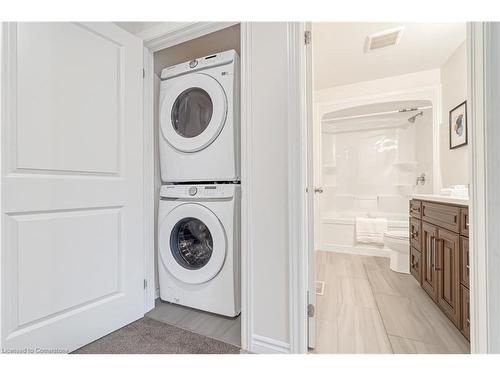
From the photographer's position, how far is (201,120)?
5.51ft

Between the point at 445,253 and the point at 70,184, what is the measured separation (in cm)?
223

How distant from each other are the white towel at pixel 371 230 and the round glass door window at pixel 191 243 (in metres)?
2.27

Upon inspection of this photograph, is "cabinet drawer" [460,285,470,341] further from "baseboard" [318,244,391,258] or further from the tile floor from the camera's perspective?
"baseboard" [318,244,391,258]

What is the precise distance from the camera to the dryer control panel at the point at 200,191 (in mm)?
1521

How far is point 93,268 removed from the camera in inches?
51.8

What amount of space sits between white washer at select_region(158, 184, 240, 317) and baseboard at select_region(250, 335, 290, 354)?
0.34m

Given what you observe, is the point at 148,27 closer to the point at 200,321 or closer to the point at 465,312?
the point at 200,321

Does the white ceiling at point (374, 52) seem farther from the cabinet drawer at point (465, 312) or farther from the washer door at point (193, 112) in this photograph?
the cabinet drawer at point (465, 312)

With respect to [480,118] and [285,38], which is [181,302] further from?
[480,118]

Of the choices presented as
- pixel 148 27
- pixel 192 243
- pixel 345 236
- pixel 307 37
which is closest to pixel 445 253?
pixel 307 37

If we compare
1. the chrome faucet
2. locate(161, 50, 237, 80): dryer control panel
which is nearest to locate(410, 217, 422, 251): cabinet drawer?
the chrome faucet

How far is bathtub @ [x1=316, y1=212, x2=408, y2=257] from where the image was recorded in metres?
3.11

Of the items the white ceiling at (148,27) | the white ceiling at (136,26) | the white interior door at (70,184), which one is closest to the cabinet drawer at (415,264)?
the white interior door at (70,184)
